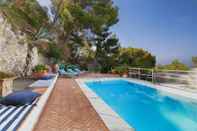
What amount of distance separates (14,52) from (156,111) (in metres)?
10.5

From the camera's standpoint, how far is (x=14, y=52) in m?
14.5

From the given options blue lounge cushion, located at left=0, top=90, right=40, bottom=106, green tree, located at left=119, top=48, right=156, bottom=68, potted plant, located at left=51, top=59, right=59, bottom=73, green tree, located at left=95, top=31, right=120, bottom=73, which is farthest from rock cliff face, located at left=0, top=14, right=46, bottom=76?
green tree, located at left=119, top=48, right=156, bottom=68

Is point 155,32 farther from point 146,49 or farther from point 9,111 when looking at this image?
point 9,111

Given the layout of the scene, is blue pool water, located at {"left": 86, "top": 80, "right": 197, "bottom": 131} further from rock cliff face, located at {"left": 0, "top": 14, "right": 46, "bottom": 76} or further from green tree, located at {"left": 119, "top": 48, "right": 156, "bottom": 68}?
green tree, located at {"left": 119, "top": 48, "right": 156, "bottom": 68}

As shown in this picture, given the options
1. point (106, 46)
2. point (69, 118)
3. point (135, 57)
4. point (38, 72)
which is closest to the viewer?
point (69, 118)

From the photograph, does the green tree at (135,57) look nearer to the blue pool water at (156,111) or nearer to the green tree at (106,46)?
the green tree at (106,46)

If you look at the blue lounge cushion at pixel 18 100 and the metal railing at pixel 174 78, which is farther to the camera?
the metal railing at pixel 174 78

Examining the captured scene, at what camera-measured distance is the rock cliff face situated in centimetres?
1205

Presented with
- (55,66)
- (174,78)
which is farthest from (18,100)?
(55,66)

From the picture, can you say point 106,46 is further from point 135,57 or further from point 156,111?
point 156,111

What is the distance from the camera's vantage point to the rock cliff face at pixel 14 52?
474 inches

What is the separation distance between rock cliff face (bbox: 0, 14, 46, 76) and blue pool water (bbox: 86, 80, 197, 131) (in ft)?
22.2

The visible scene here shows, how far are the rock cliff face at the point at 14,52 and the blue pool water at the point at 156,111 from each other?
22.2ft

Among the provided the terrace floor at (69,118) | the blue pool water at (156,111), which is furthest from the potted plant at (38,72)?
Answer: the terrace floor at (69,118)
